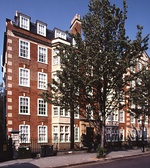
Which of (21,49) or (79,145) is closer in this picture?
(21,49)

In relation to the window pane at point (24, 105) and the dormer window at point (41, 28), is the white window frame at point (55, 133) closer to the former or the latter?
the window pane at point (24, 105)

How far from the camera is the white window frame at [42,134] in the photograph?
1062 inches

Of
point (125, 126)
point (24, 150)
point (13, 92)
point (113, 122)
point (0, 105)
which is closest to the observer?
point (24, 150)

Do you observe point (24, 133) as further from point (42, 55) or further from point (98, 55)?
point (98, 55)

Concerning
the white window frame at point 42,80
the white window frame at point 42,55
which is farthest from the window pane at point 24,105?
the white window frame at point 42,55

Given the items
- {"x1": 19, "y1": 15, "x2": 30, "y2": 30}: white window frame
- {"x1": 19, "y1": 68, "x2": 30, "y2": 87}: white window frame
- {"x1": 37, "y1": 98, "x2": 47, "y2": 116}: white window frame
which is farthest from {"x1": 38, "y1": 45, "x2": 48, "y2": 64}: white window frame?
{"x1": 37, "y1": 98, "x2": 47, "y2": 116}: white window frame

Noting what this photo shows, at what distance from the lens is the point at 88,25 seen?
2094cm

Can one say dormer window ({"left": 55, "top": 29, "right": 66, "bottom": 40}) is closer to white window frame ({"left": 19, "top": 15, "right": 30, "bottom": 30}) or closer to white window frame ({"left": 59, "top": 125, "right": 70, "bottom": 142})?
white window frame ({"left": 19, "top": 15, "right": 30, "bottom": 30})

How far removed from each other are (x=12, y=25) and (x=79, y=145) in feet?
54.1

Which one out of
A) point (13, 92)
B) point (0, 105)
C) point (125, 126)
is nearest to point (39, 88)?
point (13, 92)

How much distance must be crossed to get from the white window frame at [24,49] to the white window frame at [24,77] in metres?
1.59

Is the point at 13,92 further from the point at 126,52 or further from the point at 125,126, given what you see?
the point at 125,126

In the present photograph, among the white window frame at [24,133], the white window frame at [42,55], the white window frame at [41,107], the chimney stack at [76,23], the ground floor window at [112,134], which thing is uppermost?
the chimney stack at [76,23]

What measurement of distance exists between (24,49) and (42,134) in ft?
32.9
